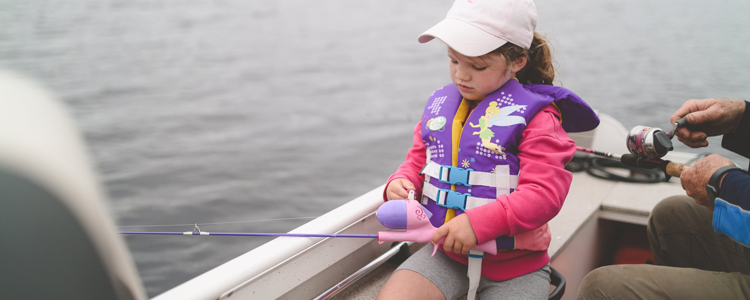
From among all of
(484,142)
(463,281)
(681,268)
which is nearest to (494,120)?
(484,142)

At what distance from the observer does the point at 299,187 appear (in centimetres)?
598

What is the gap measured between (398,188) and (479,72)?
37 cm

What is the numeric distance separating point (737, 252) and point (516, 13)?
0.91 metres

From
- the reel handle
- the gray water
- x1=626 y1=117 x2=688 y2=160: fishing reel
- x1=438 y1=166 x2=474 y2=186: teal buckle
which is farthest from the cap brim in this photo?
the gray water

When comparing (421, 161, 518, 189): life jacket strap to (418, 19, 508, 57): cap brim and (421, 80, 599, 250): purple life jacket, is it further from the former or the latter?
(418, 19, 508, 57): cap brim

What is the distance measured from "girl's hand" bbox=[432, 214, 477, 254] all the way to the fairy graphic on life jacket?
190mm

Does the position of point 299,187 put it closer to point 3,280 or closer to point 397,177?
point 397,177

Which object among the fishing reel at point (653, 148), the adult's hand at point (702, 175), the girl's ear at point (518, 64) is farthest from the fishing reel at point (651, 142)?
the girl's ear at point (518, 64)

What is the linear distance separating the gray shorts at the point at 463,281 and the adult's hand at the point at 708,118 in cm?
59

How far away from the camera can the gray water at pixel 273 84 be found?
12.5 feet

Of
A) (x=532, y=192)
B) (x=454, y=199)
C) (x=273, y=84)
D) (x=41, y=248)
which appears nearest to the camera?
(x=41, y=248)

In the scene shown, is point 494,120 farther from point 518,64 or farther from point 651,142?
point 651,142

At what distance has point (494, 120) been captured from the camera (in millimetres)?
1190

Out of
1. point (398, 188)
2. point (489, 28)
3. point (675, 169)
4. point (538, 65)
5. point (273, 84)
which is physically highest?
point (273, 84)
